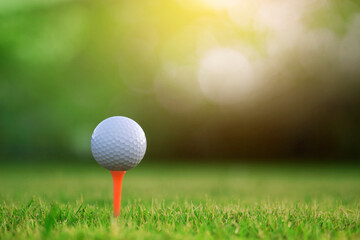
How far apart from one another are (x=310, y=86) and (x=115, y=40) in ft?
27.2

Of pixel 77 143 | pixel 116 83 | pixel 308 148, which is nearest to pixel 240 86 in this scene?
pixel 308 148

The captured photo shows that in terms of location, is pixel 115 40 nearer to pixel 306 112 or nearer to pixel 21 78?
pixel 21 78

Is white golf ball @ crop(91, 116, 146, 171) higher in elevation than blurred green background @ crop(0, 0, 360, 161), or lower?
lower

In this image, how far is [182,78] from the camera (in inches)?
541

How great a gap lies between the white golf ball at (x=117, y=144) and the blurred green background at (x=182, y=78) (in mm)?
10975

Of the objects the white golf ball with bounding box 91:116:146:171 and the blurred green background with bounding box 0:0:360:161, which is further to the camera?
the blurred green background with bounding box 0:0:360:161

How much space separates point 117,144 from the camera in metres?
2.30

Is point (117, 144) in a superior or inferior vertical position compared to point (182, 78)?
inferior

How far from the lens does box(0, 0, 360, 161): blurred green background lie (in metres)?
12.8

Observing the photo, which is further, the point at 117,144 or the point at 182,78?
the point at 182,78

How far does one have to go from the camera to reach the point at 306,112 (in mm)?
13008

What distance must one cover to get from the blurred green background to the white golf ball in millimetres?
10975

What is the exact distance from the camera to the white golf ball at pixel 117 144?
7.53 ft

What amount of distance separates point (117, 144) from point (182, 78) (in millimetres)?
11613
